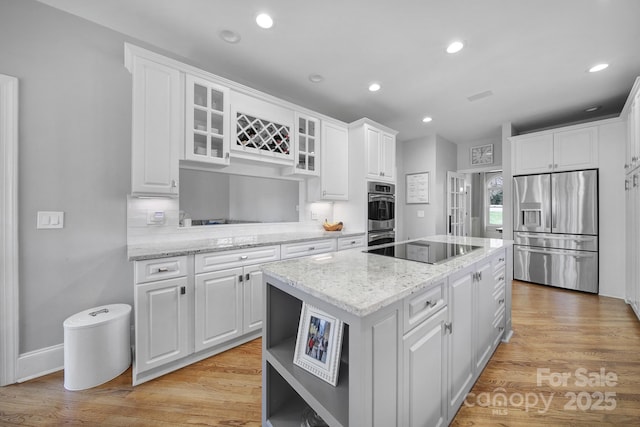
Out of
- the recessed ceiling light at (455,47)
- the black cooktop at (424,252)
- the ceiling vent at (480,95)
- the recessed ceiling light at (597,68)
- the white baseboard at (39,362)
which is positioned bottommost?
the white baseboard at (39,362)

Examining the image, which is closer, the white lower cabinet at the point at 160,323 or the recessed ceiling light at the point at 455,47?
the white lower cabinet at the point at 160,323

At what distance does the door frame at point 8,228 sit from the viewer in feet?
5.44

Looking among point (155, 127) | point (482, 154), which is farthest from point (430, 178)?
point (155, 127)

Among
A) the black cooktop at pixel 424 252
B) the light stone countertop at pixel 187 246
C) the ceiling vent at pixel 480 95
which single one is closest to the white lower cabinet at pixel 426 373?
the black cooktop at pixel 424 252

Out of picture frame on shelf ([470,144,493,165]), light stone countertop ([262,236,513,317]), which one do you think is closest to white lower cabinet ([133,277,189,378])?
light stone countertop ([262,236,513,317])

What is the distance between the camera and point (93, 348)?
1652 millimetres

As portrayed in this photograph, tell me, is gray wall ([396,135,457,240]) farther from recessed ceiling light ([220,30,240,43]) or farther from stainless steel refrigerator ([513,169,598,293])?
recessed ceiling light ([220,30,240,43])

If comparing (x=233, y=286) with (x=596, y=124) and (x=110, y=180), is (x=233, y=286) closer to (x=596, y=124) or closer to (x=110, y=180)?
(x=110, y=180)

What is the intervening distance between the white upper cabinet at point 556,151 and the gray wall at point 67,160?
204 inches

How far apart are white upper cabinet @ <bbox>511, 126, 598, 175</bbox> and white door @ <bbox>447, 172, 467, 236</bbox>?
4.03 ft

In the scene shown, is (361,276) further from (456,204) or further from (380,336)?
(456,204)

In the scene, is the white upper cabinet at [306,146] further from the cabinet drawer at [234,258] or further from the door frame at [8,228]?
the door frame at [8,228]

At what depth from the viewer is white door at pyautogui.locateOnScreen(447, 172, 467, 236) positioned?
5.14m

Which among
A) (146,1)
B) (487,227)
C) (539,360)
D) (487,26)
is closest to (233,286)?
(146,1)
